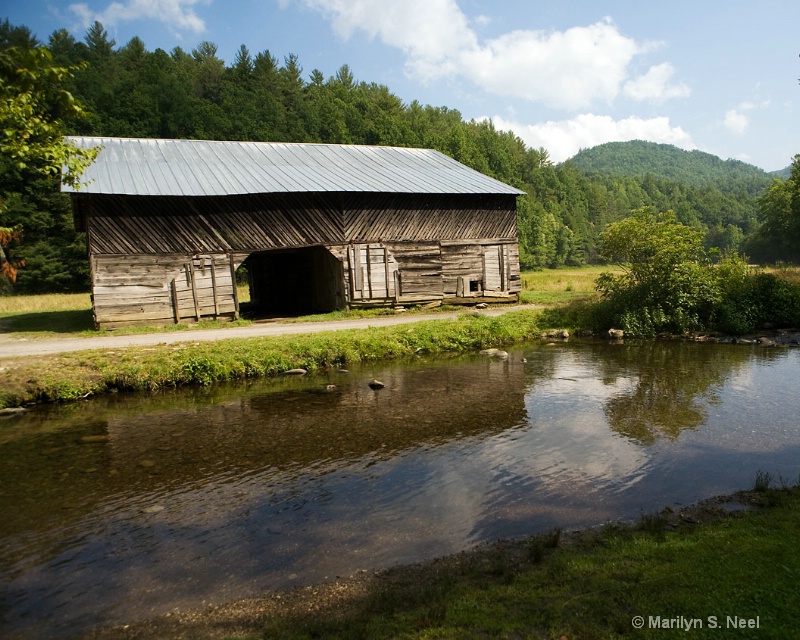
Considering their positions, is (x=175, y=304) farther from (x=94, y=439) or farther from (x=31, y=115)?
(x=31, y=115)

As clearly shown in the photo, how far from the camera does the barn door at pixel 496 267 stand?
29344 millimetres

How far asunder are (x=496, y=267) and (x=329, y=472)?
21835 mm

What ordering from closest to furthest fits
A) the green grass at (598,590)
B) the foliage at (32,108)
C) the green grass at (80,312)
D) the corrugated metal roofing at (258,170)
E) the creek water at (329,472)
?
1. the green grass at (598,590)
2. the foliage at (32,108)
3. the creek water at (329,472)
4. the green grass at (80,312)
5. the corrugated metal roofing at (258,170)

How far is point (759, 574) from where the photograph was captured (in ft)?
15.3

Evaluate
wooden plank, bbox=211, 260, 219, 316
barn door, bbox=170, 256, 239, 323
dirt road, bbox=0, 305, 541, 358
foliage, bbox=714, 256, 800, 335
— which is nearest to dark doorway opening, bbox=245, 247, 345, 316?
barn door, bbox=170, 256, 239, 323

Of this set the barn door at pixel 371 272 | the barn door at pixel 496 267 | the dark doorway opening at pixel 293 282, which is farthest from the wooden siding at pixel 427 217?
the dark doorway opening at pixel 293 282

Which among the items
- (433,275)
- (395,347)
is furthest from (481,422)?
(433,275)

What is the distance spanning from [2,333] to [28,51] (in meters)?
20.7

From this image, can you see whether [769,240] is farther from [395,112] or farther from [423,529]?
[423,529]

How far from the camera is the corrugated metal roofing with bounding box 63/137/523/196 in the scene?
23922mm

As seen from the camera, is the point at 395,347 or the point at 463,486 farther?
the point at 395,347

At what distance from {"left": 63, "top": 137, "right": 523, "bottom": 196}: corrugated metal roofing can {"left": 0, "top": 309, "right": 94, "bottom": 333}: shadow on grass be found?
558 cm

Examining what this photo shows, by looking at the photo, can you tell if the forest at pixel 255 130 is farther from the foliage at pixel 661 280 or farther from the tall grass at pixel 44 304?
the foliage at pixel 661 280

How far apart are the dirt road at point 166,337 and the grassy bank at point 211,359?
3.52 feet
